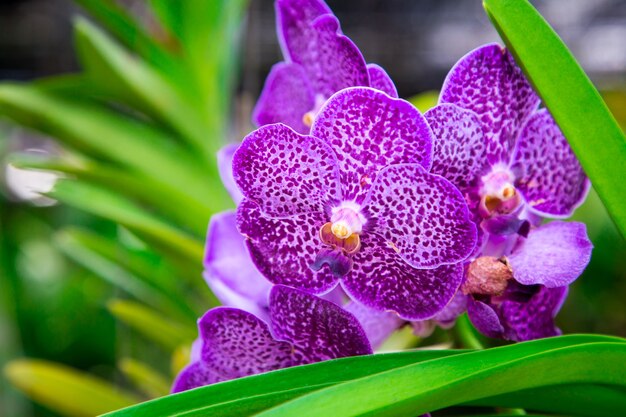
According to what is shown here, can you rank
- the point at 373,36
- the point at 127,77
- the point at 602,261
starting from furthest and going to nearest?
the point at 373,36 < the point at 602,261 < the point at 127,77

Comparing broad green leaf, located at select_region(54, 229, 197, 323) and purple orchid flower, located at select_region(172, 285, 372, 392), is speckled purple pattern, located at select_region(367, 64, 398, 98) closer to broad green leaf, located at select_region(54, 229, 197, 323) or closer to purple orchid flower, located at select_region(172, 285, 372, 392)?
purple orchid flower, located at select_region(172, 285, 372, 392)

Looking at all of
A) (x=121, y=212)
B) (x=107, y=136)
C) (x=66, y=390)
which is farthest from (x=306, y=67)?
(x=66, y=390)

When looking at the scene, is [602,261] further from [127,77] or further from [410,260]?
[410,260]

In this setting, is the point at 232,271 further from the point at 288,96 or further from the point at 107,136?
the point at 107,136

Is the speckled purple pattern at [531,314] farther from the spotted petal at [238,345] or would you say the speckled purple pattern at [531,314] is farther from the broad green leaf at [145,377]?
the broad green leaf at [145,377]

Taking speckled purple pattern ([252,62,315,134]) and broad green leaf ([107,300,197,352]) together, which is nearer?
speckled purple pattern ([252,62,315,134])

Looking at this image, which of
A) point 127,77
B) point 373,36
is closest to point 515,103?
point 127,77

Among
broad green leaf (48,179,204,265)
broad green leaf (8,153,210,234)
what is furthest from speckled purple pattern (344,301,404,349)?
broad green leaf (8,153,210,234)
